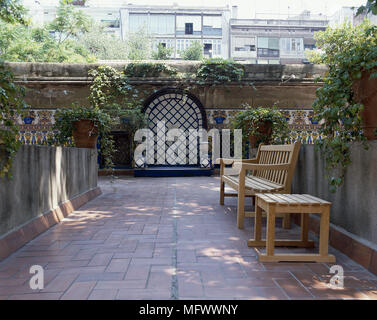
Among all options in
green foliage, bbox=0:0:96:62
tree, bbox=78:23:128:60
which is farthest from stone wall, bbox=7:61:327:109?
tree, bbox=78:23:128:60

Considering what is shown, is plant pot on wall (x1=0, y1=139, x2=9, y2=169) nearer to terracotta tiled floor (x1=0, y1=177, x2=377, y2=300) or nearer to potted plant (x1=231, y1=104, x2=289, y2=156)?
terracotta tiled floor (x1=0, y1=177, x2=377, y2=300)

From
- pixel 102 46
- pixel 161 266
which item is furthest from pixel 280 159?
pixel 102 46

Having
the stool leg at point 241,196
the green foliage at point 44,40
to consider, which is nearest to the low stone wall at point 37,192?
the stool leg at point 241,196

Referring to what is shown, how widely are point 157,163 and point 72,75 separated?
336 cm

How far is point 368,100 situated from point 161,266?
1906 millimetres

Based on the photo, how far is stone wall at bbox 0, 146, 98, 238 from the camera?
2590 millimetres

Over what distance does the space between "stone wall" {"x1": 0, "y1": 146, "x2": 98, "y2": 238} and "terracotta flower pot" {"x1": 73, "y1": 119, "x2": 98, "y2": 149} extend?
538mm

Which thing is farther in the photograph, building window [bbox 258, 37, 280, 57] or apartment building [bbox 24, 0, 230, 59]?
apartment building [bbox 24, 0, 230, 59]

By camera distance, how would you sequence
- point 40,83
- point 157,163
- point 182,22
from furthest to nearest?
point 182,22 < point 157,163 < point 40,83

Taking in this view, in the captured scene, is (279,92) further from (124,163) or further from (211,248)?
(211,248)

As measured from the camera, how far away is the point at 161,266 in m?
2.22

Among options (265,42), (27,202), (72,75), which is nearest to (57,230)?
(27,202)

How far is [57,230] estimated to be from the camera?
321 cm

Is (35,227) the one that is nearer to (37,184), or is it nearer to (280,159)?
(37,184)
